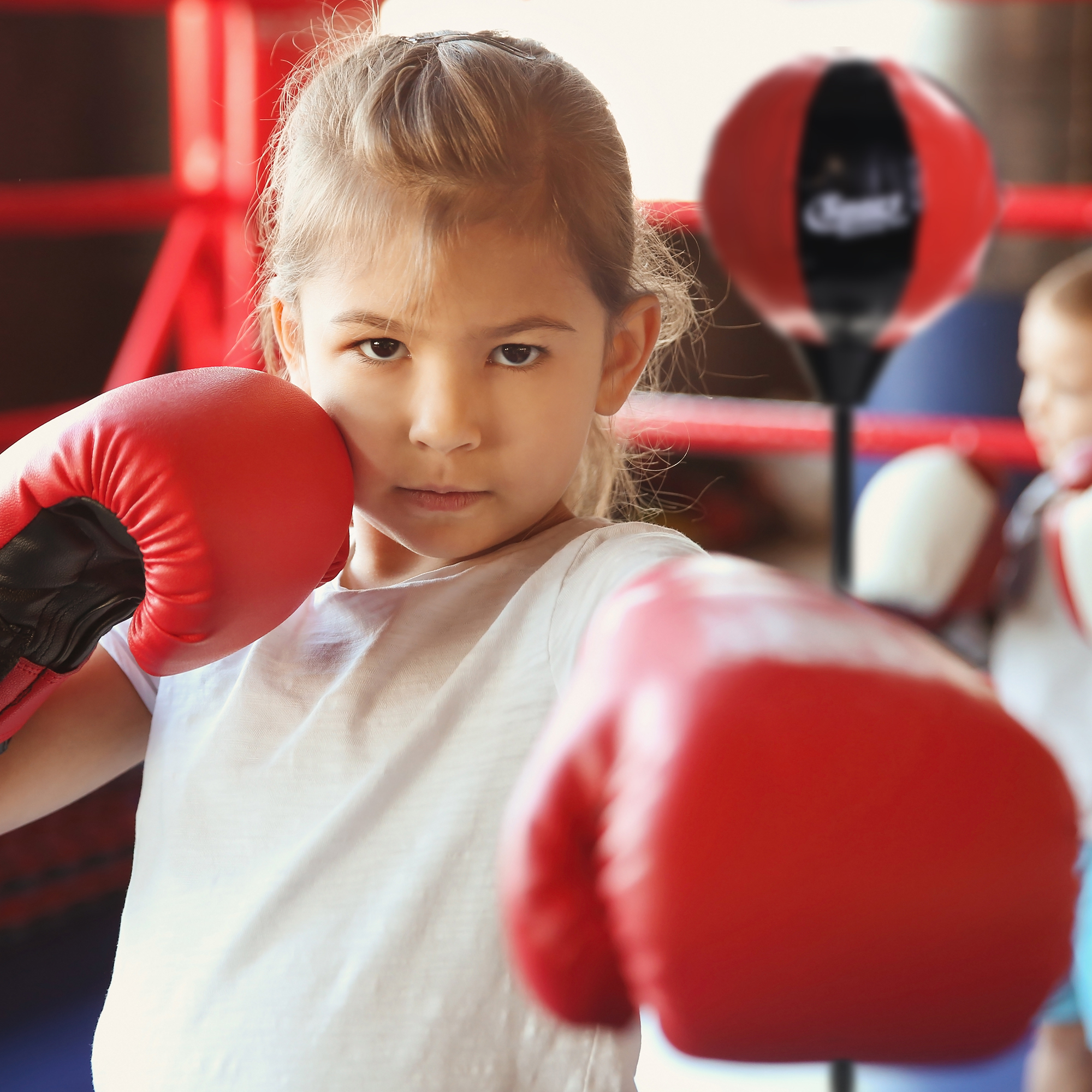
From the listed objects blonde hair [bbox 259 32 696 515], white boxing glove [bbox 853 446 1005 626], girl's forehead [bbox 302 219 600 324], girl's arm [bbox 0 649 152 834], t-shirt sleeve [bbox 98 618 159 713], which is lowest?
white boxing glove [bbox 853 446 1005 626]

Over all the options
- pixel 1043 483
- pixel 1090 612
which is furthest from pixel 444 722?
pixel 1043 483

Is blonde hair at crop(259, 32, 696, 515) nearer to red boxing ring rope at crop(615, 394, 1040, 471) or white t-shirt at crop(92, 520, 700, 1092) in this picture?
white t-shirt at crop(92, 520, 700, 1092)

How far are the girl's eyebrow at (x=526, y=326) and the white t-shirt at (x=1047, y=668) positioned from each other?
0.97 m

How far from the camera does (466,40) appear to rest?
2.86 feet

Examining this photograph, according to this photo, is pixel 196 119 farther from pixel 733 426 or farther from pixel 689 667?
pixel 689 667

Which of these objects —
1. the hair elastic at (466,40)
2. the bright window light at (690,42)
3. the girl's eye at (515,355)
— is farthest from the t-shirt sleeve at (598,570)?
the bright window light at (690,42)

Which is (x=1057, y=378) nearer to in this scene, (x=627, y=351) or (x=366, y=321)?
(x=627, y=351)

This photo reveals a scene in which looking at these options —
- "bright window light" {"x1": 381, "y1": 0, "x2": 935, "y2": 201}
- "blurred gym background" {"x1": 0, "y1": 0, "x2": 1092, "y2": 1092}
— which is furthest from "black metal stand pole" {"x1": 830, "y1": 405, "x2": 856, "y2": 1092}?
"bright window light" {"x1": 381, "y1": 0, "x2": 935, "y2": 201}

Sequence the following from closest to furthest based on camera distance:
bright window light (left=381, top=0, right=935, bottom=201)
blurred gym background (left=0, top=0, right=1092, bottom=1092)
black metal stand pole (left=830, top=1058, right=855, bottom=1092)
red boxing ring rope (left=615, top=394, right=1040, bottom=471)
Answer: black metal stand pole (left=830, top=1058, right=855, bottom=1092) < blurred gym background (left=0, top=0, right=1092, bottom=1092) < red boxing ring rope (left=615, top=394, right=1040, bottom=471) < bright window light (left=381, top=0, right=935, bottom=201)

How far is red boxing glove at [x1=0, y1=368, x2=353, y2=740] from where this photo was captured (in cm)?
76

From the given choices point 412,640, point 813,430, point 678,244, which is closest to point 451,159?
point 412,640

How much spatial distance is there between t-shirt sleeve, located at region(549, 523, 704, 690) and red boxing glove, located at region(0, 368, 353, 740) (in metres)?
0.15

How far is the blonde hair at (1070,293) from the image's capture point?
65.6 inches

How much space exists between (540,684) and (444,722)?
71mm
